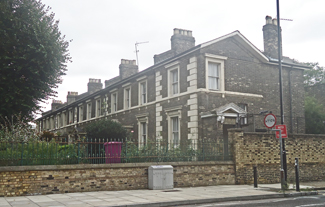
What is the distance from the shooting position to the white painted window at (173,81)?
22094mm

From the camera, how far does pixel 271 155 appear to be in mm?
A: 17062

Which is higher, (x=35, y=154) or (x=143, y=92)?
(x=143, y=92)

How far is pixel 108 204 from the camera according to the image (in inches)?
392

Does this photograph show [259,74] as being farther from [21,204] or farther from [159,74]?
[21,204]

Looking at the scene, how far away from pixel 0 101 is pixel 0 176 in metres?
7.42

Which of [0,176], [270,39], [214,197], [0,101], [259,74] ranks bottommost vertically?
[214,197]

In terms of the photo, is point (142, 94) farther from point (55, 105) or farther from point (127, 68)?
point (55, 105)

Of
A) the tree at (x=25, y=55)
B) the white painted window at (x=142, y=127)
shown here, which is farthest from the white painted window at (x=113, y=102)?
the tree at (x=25, y=55)

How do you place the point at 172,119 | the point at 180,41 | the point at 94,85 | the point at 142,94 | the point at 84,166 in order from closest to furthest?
the point at 84,166 < the point at 172,119 < the point at 180,41 < the point at 142,94 < the point at 94,85

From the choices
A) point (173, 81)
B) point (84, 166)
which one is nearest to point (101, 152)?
point (84, 166)

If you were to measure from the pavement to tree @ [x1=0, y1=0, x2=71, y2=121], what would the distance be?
787 cm

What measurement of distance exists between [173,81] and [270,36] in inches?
292

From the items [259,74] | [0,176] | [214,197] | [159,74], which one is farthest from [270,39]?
[0,176]

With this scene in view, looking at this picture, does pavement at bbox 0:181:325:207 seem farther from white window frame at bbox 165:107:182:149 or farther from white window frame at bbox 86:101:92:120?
white window frame at bbox 86:101:92:120
